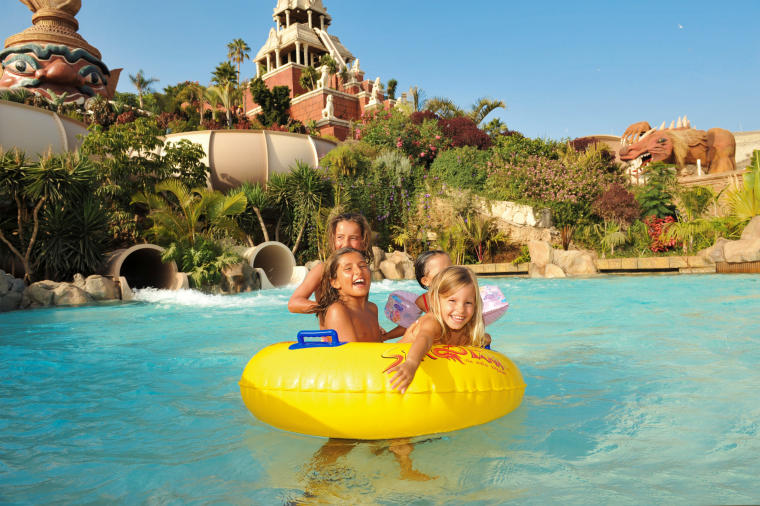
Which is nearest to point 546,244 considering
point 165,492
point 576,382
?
point 576,382

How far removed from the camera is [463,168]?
17.7 meters

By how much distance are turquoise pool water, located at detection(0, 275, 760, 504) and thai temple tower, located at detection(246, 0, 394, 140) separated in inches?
1004

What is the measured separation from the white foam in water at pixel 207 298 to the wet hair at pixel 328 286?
6.77 m

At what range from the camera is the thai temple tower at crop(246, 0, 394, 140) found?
104 ft

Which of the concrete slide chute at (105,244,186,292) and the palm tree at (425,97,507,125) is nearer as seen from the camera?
the concrete slide chute at (105,244,186,292)

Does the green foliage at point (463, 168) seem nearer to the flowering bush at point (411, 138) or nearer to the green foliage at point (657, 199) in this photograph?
the flowering bush at point (411, 138)

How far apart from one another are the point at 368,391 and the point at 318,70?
117 ft

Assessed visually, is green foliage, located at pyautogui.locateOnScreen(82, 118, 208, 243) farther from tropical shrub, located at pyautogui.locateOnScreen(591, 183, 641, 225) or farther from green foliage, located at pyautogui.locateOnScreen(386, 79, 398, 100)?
green foliage, located at pyautogui.locateOnScreen(386, 79, 398, 100)

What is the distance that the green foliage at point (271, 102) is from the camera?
29.5 metres

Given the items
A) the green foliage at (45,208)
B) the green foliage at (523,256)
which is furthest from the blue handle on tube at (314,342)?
the green foliage at (523,256)

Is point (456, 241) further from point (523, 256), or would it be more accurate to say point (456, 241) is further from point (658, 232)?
point (658, 232)

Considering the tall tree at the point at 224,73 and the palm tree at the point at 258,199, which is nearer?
the palm tree at the point at 258,199

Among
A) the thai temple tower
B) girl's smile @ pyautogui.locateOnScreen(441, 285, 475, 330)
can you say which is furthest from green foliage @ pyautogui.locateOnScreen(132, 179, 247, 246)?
the thai temple tower

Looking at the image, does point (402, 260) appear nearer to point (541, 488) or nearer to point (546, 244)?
point (546, 244)
